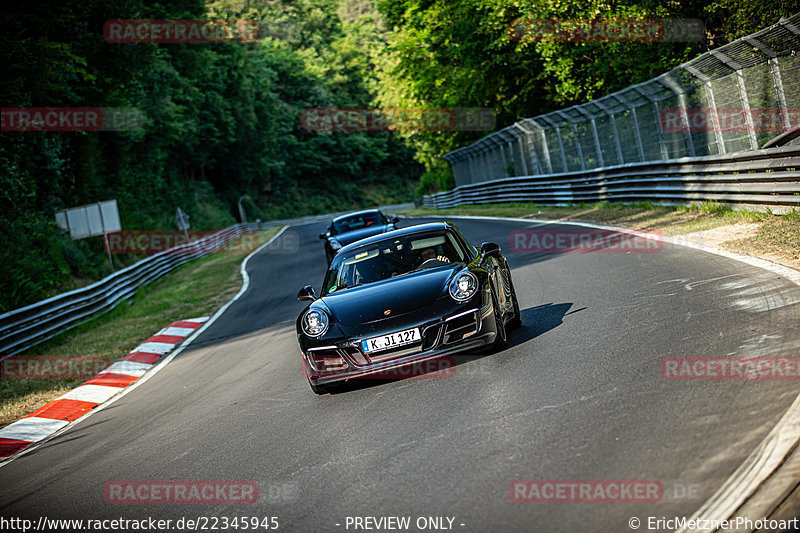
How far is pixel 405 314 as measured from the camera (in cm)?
638

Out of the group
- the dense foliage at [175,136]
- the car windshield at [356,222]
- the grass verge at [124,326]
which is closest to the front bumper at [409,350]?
the grass verge at [124,326]

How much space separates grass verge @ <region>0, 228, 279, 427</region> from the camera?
34.1 feet

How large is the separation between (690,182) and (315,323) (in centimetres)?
1127

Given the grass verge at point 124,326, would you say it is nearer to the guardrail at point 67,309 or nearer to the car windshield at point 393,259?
the guardrail at point 67,309

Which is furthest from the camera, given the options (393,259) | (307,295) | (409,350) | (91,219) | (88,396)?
(91,219)

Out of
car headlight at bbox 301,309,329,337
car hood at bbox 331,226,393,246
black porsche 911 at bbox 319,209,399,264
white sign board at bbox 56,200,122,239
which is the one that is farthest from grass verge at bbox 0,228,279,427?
car headlight at bbox 301,309,329,337

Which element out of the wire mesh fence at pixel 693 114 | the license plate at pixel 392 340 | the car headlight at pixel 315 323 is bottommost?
the license plate at pixel 392 340

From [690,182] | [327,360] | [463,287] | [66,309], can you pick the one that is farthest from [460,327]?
[66,309]

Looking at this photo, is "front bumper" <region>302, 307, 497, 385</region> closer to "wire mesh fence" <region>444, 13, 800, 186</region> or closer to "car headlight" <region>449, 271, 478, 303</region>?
"car headlight" <region>449, 271, 478, 303</region>

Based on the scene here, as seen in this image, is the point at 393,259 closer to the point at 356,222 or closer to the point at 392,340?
the point at 392,340

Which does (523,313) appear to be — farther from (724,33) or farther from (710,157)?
(724,33)

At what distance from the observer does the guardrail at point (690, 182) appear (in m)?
11.6

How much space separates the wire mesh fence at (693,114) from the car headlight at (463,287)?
8.31 meters

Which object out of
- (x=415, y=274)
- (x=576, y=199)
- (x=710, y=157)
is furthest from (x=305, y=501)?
(x=576, y=199)
